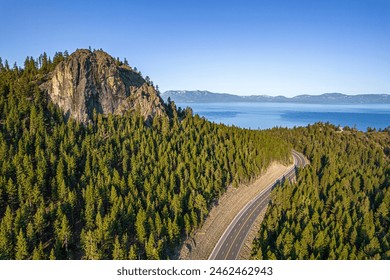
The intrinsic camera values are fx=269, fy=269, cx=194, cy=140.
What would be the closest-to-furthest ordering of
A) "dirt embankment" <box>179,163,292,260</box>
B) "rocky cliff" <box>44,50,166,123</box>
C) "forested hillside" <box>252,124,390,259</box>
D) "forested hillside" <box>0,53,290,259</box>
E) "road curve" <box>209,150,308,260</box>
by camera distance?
"forested hillside" <box>0,53,290,259</box> < "forested hillside" <box>252,124,390,259</box> < "road curve" <box>209,150,308,260</box> < "dirt embankment" <box>179,163,292,260</box> < "rocky cliff" <box>44,50,166,123</box>

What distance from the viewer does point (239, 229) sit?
234 feet

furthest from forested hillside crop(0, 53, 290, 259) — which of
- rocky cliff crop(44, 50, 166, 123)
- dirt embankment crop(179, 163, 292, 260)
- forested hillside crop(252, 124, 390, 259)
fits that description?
forested hillside crop(252, 124, 390, 259)

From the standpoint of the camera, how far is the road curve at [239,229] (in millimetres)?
63216

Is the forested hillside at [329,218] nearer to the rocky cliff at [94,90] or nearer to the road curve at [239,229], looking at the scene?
the road curve at [239,229]

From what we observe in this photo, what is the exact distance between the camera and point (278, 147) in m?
122

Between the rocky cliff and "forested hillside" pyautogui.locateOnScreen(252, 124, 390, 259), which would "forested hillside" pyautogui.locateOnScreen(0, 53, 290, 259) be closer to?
the rocky cliff

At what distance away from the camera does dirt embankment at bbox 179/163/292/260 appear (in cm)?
6438

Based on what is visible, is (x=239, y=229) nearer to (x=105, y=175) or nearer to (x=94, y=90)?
(x=105, y=175)

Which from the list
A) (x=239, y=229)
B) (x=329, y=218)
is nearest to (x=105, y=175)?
(x=239, y=229)

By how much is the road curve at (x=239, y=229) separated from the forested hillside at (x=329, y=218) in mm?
3827

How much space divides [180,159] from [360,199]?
6427cm

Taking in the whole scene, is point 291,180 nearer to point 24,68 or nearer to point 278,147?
point 278,147

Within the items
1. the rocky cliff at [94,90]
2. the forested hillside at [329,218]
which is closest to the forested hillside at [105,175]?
the rocky cliff at [94,90]

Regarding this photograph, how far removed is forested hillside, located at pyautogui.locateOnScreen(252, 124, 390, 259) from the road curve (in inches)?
151
